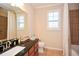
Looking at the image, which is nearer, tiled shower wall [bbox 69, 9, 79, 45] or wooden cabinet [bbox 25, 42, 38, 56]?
wooden cabinet [bbox 25, 42, 38, 56]

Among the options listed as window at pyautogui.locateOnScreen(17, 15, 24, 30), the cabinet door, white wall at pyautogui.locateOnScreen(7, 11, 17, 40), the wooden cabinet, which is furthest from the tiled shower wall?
the cabinet door

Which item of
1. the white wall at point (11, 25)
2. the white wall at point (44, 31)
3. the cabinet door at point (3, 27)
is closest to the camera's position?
the cabinet door at point (3, 27)

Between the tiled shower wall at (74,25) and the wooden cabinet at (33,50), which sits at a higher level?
the tiled shower wall at (74,25)

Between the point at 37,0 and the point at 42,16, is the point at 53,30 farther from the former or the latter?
the point at 37,0

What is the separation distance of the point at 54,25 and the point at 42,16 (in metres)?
0.37

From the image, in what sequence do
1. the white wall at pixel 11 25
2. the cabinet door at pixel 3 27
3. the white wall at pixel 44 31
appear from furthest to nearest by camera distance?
the white wall at pixel 44 31, the white wall at pixel 11 25, the cabinet door at pixel 3 27

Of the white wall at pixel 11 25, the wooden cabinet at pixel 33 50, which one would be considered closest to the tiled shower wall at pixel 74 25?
the wooden cabinet at pixel 33 50

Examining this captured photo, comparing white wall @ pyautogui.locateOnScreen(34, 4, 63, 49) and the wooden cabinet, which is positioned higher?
white wall @ pyautogui.locateOnScreen(34, 4, 63, 49)

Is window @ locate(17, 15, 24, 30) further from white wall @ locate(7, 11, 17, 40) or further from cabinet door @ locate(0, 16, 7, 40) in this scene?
cabinet door @ locate(0, 16, 7, 40)

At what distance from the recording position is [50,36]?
2588mm

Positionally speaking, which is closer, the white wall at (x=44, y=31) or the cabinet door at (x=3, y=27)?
the cabinet door at (x=3, y=27)

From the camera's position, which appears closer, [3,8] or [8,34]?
[3,8]

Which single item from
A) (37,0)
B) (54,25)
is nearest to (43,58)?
(37,0)

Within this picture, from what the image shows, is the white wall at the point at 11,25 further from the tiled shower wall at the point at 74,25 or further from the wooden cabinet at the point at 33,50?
the tiled shower wall at the point at 74,25
